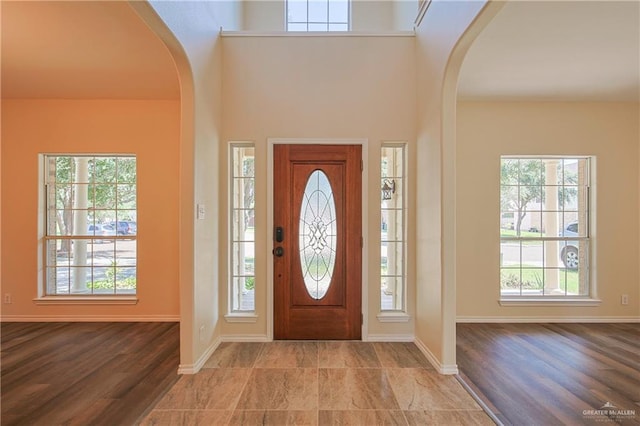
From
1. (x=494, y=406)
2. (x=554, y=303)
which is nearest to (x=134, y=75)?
(x=494, y=406)

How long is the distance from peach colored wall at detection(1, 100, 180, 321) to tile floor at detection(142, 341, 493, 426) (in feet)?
5.19

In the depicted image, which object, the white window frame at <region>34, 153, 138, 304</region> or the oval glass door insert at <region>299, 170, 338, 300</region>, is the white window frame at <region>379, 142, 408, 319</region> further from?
the white window frame at <region>34, 153, 138, 304</region>

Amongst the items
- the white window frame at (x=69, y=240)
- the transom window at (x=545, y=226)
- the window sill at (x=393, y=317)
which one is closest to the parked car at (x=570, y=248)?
the transom window at (x=545, y=226)

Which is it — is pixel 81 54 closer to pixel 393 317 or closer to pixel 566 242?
pixel 393 317

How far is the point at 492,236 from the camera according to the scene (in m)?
4.12

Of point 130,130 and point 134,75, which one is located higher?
point 134,75

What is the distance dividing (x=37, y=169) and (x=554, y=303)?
22.9 feet

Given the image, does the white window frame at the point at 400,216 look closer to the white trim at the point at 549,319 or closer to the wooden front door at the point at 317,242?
the wooden front door at the point at 317,242

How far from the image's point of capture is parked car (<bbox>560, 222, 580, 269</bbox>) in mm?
4312

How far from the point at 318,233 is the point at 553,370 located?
254 cm

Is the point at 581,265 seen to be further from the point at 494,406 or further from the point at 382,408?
the point at 382,408

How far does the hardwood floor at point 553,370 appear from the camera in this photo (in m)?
2.30

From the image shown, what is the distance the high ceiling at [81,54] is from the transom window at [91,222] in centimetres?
90

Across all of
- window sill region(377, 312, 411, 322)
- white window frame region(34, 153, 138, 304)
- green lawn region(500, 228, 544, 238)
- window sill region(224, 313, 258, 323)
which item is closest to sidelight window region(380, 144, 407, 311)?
window sill region(377, 312, 411, 322)
